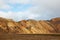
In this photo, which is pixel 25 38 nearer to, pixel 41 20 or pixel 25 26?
pixel 25 26

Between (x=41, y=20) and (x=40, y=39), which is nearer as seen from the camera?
(x=40, y=39)

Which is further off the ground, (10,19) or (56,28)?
(10,19)

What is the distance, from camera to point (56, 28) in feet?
58.7

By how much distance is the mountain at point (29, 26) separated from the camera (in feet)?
49.7

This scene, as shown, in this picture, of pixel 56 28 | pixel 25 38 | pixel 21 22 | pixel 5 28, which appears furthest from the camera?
pixel 56 28

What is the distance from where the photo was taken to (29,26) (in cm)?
1536

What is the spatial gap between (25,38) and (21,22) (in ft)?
21.0

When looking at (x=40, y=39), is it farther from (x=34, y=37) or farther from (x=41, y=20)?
(x=41, y=20)

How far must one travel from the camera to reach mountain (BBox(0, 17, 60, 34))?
49.7 ft

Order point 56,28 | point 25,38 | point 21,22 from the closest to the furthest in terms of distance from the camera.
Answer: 1. point 25,38
2. point 21,22
3. point 56,28

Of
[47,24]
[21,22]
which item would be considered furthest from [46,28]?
[21,22]

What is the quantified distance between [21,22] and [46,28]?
2.32m

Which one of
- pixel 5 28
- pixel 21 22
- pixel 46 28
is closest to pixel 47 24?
pixel 46 28

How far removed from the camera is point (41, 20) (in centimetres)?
1708
